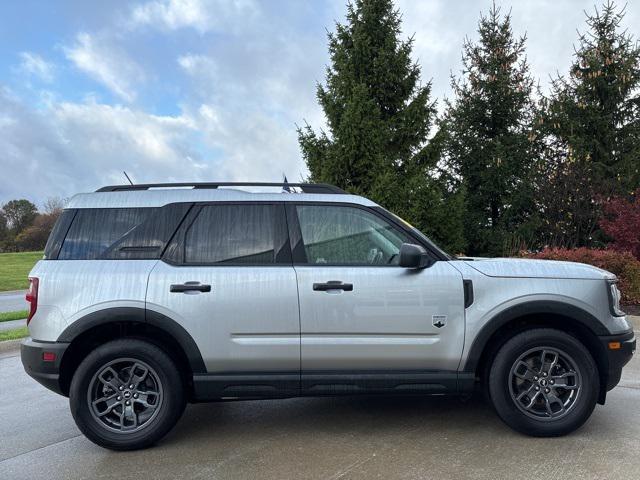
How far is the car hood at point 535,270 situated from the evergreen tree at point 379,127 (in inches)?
341

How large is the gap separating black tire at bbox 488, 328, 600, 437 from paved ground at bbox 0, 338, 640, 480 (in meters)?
0.14

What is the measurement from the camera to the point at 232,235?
163 inches

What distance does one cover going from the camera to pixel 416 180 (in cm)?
1302

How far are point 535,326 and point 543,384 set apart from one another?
0.44 m

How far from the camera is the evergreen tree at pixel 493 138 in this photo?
19172 mm

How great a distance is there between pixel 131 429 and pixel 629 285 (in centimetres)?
953

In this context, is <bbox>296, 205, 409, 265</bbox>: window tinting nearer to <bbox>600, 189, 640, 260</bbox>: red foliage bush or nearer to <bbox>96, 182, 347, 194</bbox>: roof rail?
<bbox>96, 182, 347, 194</bbox>: roof rail

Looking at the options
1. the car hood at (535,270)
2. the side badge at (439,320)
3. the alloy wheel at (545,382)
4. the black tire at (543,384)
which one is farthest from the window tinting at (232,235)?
the alloy wheel at (545,382)

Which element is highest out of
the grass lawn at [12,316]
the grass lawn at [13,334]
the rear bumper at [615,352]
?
the rear bumper at [615,352]

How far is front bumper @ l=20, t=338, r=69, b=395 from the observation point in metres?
3.93

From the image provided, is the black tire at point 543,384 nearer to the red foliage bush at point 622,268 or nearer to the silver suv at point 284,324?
the silver suv at point 284,324

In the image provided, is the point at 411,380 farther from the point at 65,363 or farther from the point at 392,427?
the point at 65,363

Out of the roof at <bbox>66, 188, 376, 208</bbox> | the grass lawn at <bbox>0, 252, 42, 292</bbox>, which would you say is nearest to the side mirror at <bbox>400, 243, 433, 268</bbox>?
the roof at <bbox>66, 188, 376, 208</bbox>

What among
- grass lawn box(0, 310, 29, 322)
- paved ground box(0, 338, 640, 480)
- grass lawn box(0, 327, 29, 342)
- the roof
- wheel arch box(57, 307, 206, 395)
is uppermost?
the roof
